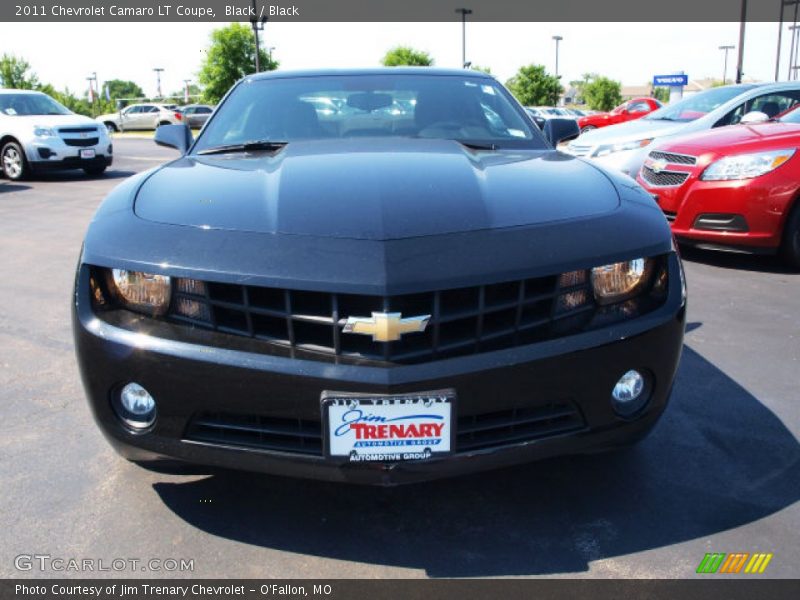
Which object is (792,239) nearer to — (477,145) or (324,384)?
(477,145)

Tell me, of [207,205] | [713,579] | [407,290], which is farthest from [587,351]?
[207,205]

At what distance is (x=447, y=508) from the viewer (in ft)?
7.73

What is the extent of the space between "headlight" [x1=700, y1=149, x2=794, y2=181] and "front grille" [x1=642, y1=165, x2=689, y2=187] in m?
0.38

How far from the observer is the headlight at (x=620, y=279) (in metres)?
2.10

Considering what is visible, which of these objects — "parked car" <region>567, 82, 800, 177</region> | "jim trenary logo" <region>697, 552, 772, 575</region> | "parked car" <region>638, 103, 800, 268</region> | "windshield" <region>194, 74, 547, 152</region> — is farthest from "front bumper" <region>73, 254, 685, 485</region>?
"parked car" <region>567, 82, 800, 177</region>

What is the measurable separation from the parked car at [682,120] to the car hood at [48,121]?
27.6 ft

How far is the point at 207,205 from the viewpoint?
7.14 feet

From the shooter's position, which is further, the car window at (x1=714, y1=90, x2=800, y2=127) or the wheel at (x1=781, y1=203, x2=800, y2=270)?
the car window at (x1=714, y1=90, x2=800, y2=127)

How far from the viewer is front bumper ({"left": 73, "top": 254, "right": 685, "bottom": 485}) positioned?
74.1 inches

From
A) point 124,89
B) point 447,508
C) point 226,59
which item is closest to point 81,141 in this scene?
point 447,508

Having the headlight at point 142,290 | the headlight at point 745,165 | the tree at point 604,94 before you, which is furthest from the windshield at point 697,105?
the tree at point 604,94

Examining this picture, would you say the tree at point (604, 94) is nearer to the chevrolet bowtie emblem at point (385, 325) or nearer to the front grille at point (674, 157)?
the front grille at point (674, 157)

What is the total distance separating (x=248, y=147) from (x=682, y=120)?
292 inches

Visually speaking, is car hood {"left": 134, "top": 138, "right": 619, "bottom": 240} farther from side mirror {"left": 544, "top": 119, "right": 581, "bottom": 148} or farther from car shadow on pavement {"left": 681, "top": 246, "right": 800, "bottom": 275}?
car shadow on pavement {"left": 681, "top": 246, "right": 800, "bottom": 275}
